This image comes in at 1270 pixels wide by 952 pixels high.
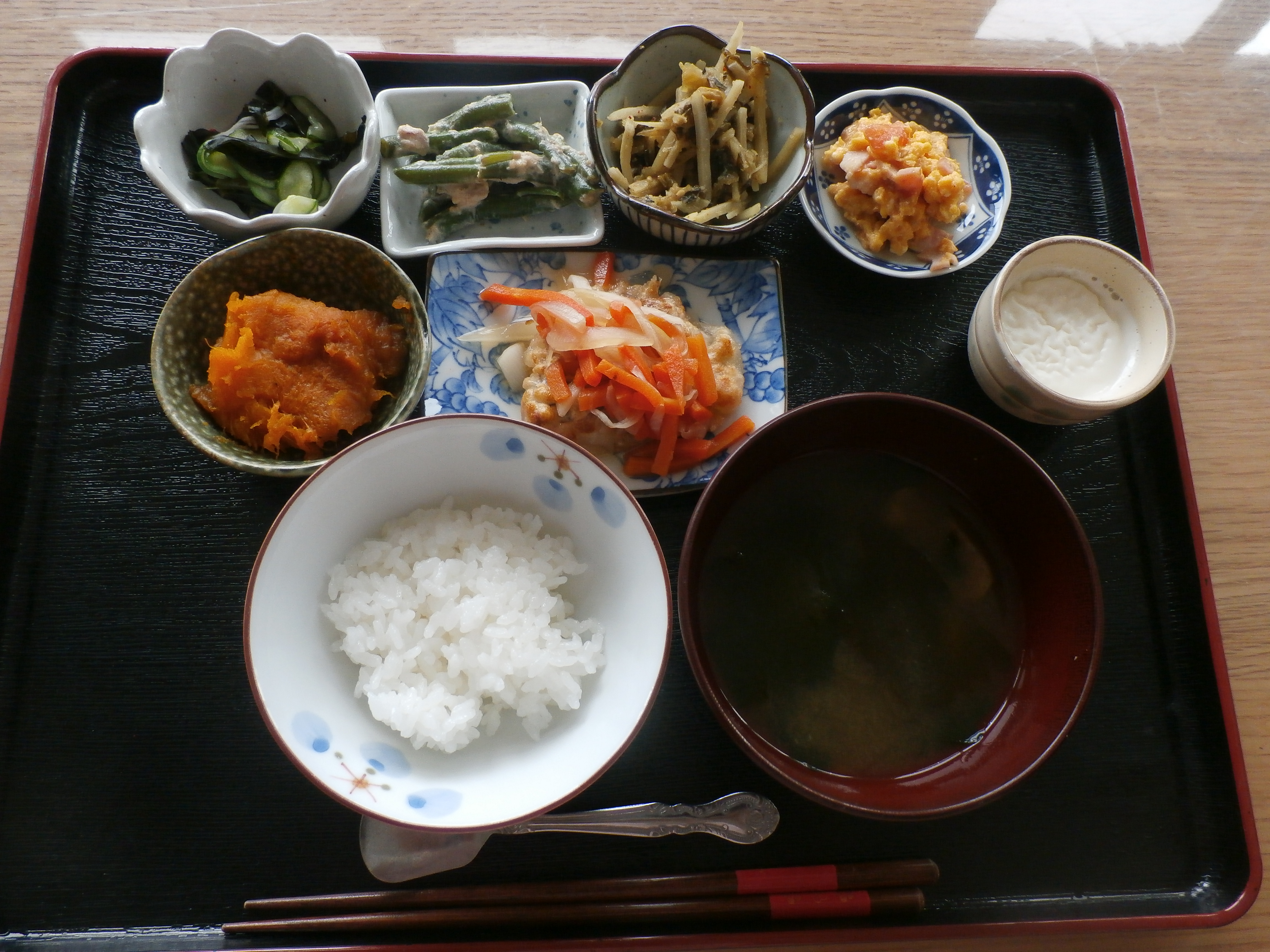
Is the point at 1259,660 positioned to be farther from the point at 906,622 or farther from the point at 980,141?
the point at 980,141

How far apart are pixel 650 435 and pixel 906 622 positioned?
25.8 inches

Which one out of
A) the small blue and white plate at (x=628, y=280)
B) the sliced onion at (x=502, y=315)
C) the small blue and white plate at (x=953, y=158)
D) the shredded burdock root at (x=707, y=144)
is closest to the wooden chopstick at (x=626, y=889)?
the small blue and white plate at (x=628, y=280)

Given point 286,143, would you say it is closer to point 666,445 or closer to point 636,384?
point 636,384

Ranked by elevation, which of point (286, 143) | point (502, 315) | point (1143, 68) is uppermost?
point (1143, 68)

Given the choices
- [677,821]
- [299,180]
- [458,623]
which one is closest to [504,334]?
[299,180]

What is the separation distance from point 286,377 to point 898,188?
1.42 meters

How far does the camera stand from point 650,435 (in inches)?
66.2

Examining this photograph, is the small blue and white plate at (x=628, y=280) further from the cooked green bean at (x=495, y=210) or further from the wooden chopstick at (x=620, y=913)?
the wooden chopstick at (x=620, y=913)

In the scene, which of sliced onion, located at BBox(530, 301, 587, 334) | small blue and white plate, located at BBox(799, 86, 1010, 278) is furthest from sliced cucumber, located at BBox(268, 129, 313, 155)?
small blue and white plate, located at BBox(799, 86, 1010, 278)

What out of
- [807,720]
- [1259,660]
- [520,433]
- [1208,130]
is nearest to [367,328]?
[520,433]

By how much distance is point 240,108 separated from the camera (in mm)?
1798

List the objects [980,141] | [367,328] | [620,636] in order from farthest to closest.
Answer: [980,141]
[367,328]
[620,636]

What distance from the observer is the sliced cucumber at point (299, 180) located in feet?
5.63

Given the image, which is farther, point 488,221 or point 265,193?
point 488,221
